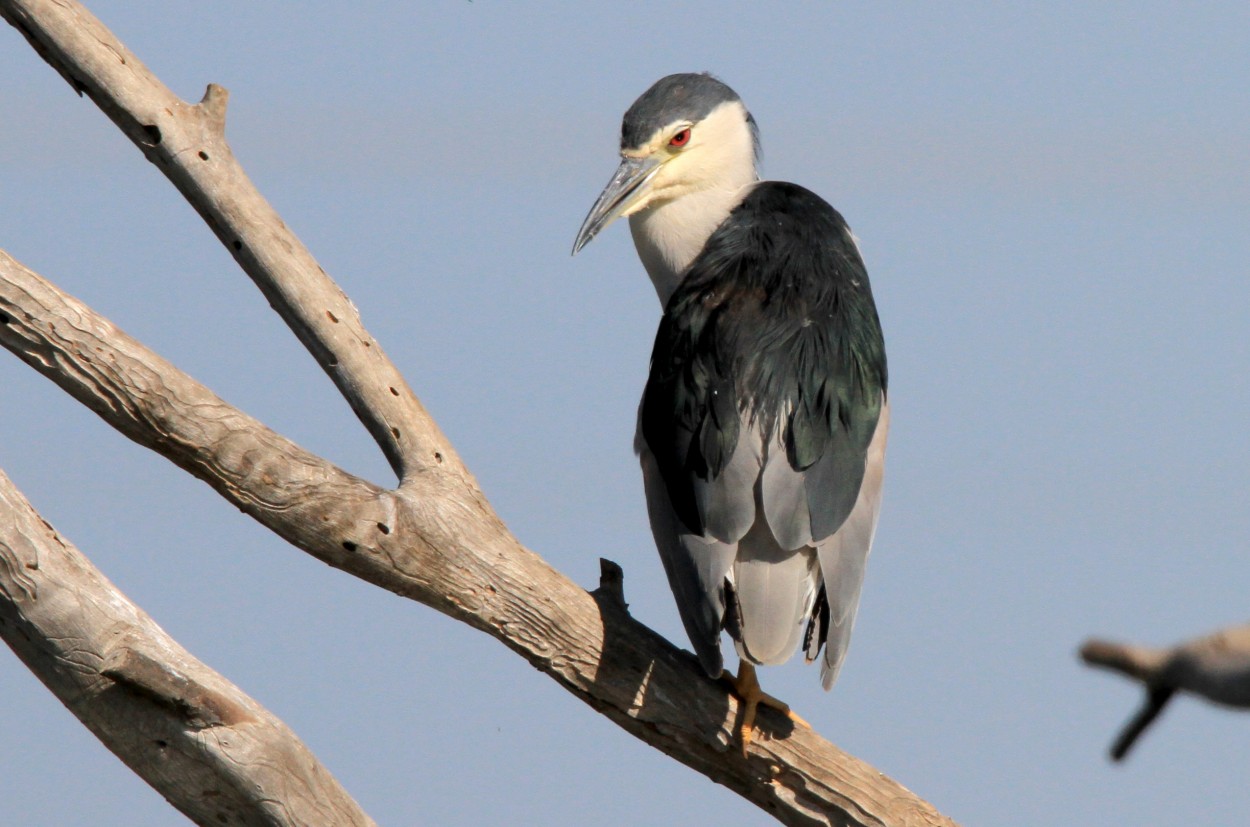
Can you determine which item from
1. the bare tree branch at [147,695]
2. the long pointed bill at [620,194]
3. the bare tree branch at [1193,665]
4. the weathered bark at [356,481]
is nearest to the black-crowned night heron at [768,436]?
the weathered bark at [356,481]

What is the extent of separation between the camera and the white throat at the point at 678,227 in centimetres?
455

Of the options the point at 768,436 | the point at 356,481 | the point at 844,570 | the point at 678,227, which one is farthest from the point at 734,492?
the point at 678,227

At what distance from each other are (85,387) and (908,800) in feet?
6.70

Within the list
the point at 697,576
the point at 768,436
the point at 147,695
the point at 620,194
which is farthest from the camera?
the point at 620,194

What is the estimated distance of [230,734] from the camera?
3.21 m

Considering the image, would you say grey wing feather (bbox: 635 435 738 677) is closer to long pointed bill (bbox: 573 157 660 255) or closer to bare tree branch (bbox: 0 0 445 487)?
bare tree branch (bbox: 0 0 445 487)

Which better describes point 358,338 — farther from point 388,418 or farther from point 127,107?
point 127,107

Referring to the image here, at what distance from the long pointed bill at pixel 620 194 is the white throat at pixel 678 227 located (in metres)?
0.12

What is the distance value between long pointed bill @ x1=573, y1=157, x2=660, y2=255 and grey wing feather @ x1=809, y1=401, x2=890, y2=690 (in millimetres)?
1146

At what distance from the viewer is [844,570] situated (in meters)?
3.63

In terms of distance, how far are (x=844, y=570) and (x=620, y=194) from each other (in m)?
1.45

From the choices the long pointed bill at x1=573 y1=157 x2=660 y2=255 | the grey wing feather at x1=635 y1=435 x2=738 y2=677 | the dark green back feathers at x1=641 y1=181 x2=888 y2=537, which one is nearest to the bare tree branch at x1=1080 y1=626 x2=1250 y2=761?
the grey wing feather at x1=635 y1=435 x2=738 y2=677

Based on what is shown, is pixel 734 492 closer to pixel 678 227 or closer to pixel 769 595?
pixel 769 595

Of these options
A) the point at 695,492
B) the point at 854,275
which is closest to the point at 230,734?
the point at 695,492
